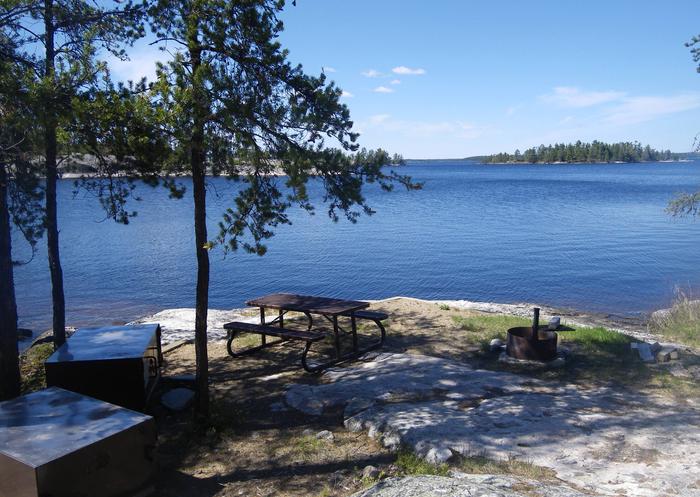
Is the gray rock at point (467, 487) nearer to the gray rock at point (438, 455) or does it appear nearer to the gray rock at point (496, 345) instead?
the gray rock at point (438, 455)

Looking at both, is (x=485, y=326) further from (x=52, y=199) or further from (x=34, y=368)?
(x=34, y=368)

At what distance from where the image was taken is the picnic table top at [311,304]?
789cm

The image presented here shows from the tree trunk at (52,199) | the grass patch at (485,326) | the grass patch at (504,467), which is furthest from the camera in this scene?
the grass patch at (485,326)

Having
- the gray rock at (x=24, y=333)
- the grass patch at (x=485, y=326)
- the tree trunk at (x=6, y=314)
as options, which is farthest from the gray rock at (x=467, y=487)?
the gray rock at (x=24, y=333)

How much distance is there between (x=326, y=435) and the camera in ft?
18.4

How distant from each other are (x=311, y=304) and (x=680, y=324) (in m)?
7.56

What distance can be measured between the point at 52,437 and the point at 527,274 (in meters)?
18.2

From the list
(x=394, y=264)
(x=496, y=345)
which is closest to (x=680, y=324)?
(x=496, y=345)

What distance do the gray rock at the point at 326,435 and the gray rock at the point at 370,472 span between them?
784 millimetres

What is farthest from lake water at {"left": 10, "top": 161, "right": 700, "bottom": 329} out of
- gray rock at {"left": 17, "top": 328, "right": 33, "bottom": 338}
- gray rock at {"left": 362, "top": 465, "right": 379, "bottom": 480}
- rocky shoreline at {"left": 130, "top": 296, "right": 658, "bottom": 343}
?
gray rock at {"left": 362, "top": 465, "right": 379, "bottom": 480}

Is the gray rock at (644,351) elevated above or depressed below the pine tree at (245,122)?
below

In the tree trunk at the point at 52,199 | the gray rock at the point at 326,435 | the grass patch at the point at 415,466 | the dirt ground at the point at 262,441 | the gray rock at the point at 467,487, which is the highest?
the tree trunk at the point at 52,199

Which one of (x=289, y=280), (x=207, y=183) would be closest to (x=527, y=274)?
(x=289, y=280)

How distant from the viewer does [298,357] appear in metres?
8.45
